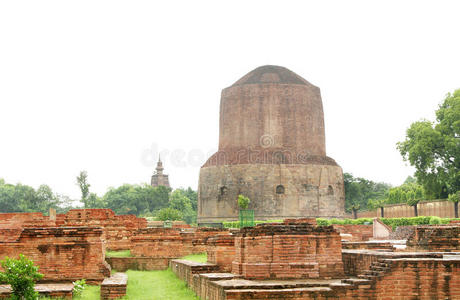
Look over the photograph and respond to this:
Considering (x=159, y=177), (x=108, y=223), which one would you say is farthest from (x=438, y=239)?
(x=159, y=177)

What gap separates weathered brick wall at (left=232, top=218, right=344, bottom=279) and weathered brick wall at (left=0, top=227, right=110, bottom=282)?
8.65 ft

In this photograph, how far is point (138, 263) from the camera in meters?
14.2

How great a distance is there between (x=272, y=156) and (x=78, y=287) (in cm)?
3143

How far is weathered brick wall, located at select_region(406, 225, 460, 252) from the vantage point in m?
8.99

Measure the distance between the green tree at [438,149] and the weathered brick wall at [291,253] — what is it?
2174 cm

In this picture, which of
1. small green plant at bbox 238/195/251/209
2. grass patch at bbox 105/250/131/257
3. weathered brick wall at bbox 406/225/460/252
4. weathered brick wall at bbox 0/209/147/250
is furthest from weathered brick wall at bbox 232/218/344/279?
small green plant at bbox 238/195/251/209

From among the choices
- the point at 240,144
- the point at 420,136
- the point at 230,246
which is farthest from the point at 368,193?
the point at 230,246

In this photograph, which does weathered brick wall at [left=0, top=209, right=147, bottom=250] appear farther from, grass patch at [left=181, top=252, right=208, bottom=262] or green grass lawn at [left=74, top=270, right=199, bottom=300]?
green grass lawn at [left=74, top=270, right=199, bottom=300]

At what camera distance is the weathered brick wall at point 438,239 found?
899cm

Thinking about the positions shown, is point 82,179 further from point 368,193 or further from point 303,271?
point 303,271

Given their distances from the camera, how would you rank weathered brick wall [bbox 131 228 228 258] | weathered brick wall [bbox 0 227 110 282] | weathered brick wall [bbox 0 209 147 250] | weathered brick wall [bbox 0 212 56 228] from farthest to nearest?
weathered brick wall [bbox 0 212 56 228] < weathered brick wall [bbox 0 209 147 250] < weathered brick wall [bbox 131 228 228 258] < weathered brick wall [bbox 0 227 110 282]

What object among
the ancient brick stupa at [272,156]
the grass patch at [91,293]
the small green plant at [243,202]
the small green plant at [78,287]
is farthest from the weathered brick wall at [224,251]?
the ancient brick stupa at [272,156]

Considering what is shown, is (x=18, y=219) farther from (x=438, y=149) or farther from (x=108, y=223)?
(x=438, y=149)

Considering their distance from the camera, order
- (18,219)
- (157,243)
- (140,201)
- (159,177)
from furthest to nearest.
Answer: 1. (159,177)
2. (140,201)
3. (18,219)
4. (157,243)
